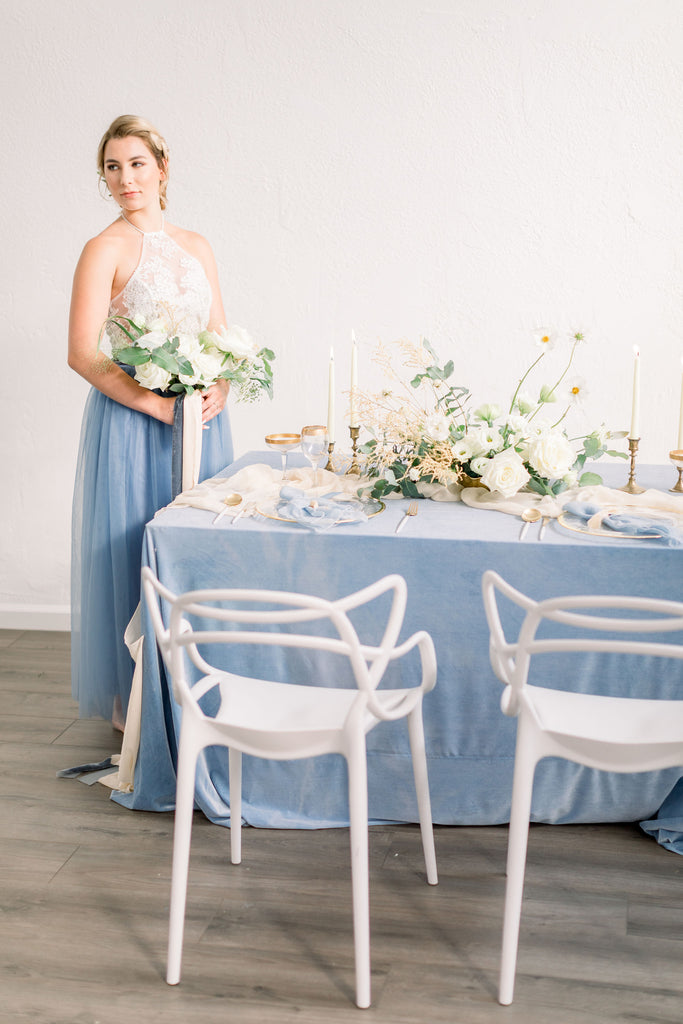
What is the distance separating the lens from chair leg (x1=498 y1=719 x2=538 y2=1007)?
Answer: 5.67 feet

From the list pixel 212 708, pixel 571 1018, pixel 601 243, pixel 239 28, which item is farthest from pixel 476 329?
pixel 571 1018

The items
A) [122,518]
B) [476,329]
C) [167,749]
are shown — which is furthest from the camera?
[476,329]

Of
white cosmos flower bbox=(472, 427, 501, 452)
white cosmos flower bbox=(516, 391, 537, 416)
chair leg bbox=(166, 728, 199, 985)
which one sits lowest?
chair leg bbox=(166, 728, 199, 985)

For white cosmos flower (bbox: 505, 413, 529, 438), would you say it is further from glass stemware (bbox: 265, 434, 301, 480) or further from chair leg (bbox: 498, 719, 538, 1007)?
chair leg (bbox: 498, 719, 538, 1007)

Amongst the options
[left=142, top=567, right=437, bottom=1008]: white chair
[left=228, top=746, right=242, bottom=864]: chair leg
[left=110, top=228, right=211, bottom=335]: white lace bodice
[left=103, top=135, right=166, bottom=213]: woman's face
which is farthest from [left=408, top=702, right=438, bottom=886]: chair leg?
[left=103, top=135, right=166, bottom=213]: woman's face

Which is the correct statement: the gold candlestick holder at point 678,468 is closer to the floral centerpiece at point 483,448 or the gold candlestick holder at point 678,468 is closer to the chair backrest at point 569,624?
the floral centerpiece at point 483,448

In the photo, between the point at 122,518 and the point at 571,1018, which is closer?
the point at 571,1018

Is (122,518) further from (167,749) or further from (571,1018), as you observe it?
(571,1018)

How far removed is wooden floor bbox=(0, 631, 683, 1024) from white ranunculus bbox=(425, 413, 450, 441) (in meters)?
0.97

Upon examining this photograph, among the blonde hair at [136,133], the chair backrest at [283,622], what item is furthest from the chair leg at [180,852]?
the blonde hair at [136,133]

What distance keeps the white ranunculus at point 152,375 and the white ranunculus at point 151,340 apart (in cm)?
4

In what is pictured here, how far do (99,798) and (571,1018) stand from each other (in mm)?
1333

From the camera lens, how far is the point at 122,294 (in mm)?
2705

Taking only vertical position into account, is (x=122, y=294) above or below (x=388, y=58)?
below
